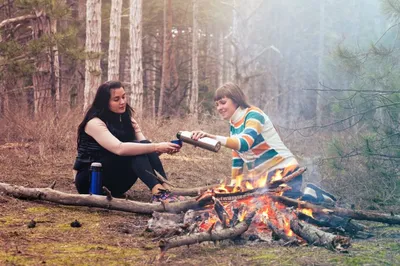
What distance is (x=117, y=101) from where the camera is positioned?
19.0 feet

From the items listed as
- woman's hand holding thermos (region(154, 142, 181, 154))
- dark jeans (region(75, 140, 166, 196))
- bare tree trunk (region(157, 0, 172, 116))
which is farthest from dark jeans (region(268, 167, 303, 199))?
bare tree trunk (region(157, 0, 172, 116))

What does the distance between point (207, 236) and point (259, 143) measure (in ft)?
5.19

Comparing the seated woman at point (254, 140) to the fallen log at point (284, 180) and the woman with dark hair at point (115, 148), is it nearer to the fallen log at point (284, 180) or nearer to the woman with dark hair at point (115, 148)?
the fallen log at point (284, 180)

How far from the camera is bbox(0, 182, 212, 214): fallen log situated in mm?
4957

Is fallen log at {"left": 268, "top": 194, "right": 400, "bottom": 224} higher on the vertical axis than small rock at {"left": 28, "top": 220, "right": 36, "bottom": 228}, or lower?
higher

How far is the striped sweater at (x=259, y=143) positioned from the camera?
16.9ft

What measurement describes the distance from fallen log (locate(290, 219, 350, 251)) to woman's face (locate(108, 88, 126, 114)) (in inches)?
92.6

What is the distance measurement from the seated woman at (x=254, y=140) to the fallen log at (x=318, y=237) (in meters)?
0.83

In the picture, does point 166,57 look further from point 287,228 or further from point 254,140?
point 287,228

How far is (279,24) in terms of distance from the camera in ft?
111

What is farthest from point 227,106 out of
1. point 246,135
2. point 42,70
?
point 42,70

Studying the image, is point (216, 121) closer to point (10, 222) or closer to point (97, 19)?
point (97, 19)

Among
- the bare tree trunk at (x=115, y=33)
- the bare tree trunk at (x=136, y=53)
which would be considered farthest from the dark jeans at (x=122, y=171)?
the bare tree trunk at (x=136, y=53)

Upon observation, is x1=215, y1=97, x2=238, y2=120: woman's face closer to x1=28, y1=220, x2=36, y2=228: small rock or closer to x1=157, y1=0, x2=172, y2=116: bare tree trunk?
x1=28, y1=220, x2=36, y2=228: small rock
